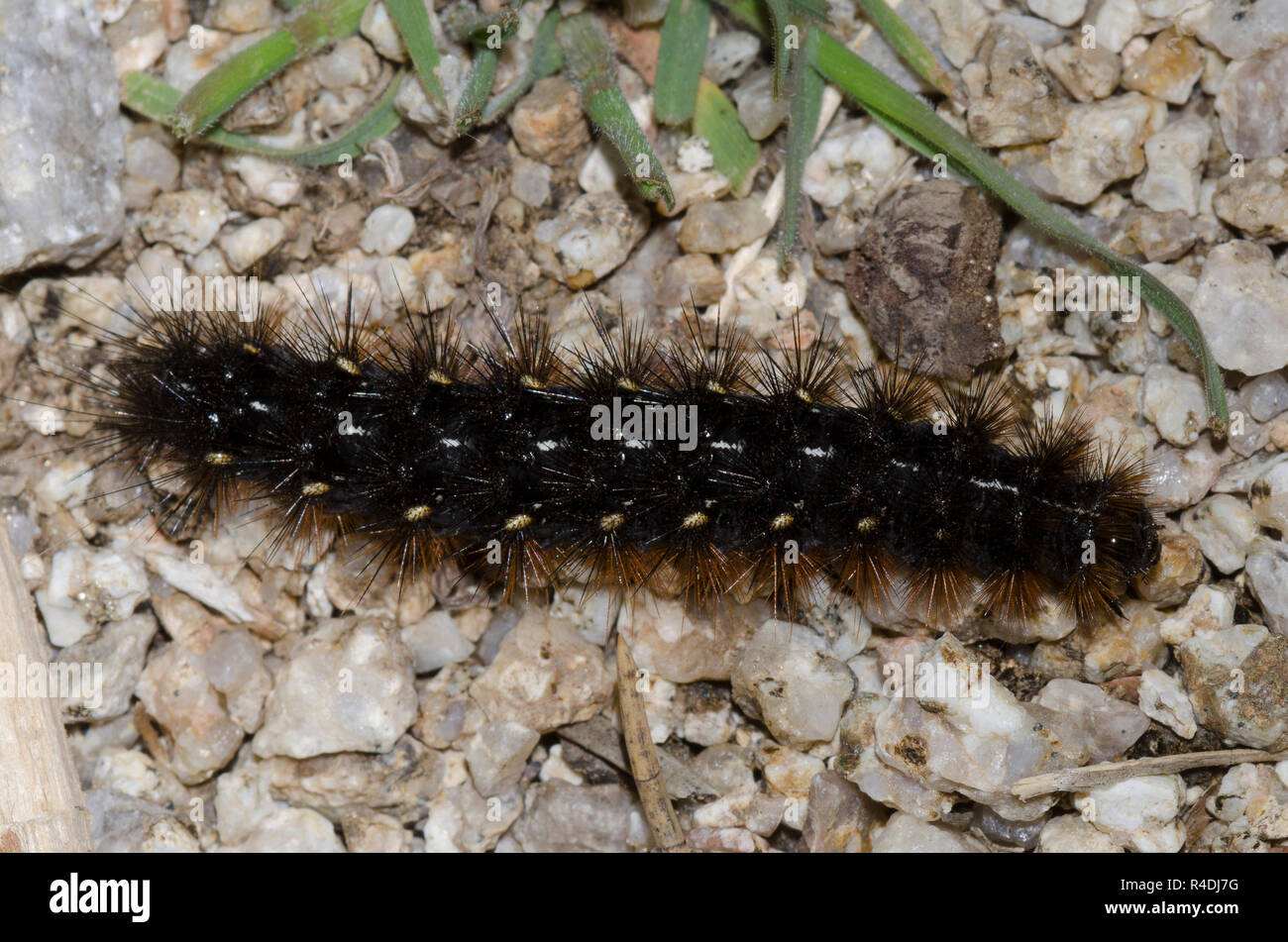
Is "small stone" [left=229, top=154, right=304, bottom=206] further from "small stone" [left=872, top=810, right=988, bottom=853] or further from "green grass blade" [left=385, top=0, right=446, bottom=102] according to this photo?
"small stone" [left=872, top=810, right=988, bottom=853]

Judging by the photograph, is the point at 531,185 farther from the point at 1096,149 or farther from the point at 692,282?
the point at 1096,149

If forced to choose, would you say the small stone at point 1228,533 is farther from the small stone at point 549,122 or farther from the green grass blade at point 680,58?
the small stone at point 549,122

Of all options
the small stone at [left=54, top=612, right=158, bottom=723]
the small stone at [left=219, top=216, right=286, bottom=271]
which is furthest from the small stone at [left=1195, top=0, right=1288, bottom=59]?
the small stone at [left=54, top=612, right=158, bottom=723]

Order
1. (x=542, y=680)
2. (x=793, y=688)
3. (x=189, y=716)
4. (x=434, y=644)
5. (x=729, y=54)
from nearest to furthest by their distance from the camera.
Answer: (x=793, y=688), (x=542, y=680), (x=189, y=716), (x=434, y=644), (x=729, y=54)

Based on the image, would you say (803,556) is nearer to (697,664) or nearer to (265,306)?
(697,664)

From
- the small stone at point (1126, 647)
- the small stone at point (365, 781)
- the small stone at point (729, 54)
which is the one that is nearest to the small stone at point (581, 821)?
the small stone at point (365, 781)

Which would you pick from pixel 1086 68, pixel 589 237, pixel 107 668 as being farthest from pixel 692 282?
pixel 107 668

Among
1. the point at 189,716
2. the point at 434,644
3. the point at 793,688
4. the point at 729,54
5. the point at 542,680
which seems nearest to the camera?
the point at 793,688
